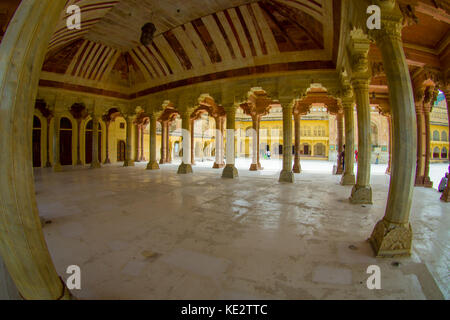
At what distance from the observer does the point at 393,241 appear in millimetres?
2625

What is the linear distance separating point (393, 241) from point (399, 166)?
3.29 ft

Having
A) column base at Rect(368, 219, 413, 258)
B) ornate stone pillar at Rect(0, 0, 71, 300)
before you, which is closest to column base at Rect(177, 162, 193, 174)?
column base at Rect(368, 219, 413, 258)

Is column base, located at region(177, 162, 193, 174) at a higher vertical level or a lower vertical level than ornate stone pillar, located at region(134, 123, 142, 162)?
lower

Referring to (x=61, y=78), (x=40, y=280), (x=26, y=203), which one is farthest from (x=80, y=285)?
(x=61, y=78)

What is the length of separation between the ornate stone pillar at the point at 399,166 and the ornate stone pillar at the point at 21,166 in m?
3.52

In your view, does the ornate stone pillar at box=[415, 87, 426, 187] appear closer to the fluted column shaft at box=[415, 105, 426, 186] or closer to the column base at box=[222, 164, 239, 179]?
the fluted column shaft at box=[415, 105, 426, 186]

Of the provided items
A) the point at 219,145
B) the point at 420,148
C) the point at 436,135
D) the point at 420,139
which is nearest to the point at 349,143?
the point at 420,148

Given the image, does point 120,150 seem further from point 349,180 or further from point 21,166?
point 21,166

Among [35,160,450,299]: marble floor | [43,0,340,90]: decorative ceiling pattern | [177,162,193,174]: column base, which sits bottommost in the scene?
[35,160,450,299]: marble floor

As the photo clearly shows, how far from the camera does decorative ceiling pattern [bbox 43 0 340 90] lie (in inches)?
299

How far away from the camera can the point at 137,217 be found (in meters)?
3.87
